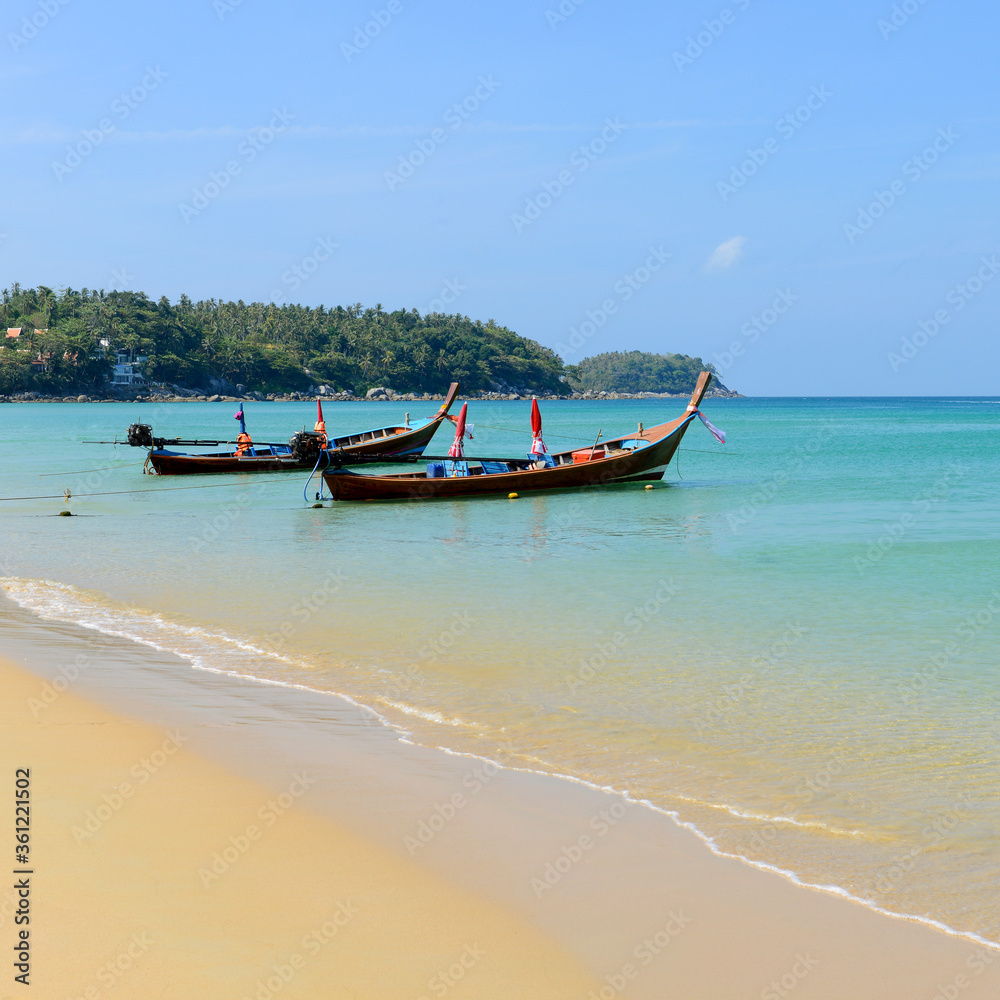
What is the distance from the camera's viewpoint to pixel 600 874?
4.29 meters

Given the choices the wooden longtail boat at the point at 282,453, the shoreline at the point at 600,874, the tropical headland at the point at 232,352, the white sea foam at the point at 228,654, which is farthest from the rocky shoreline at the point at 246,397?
the shoreline at the point at 600,874

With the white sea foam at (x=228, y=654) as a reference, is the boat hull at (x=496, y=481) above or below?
above

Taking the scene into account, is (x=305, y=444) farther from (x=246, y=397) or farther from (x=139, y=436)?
(x=246, y=397)

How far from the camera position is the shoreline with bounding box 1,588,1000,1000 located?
359 centimetres

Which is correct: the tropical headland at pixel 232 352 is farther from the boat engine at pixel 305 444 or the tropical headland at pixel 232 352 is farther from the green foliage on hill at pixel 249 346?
the boat engine at pixel 305 444

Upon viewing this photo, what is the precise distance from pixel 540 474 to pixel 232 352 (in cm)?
12958

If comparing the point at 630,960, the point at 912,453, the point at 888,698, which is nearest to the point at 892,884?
the point at 630,960

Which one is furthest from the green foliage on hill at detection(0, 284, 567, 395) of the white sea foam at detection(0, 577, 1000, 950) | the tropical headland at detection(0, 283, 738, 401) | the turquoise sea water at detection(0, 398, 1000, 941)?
the white sea foam at detection(0, 577, 1000, 950)

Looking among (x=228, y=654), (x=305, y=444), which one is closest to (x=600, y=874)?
(x=228, y=654)

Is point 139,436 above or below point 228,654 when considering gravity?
above

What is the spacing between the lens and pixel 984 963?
359 cm

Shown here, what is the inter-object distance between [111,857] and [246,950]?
1.04 m

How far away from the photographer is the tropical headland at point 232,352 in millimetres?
129150

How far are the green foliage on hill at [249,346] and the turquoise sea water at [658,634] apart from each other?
115833 millimetres
